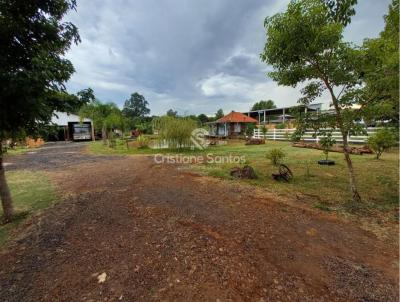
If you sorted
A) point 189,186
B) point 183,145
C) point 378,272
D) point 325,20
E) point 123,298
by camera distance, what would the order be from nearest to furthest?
point 123,298 → point 378,272 → point 325,20 → point 189,186 → point 183,145

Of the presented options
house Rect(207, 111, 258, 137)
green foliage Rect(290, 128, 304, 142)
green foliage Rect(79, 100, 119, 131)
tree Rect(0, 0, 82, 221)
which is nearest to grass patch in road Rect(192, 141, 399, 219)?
green foliage Rect(290, 128, 304, 142)

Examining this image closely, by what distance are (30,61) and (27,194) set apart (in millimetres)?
4259

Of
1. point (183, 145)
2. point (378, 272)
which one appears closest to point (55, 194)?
point (378, 272)

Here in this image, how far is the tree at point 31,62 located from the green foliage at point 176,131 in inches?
405

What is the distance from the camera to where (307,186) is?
19.5ft

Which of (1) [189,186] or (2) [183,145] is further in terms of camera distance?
(2) [183,145]

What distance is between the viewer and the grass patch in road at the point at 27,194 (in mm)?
4274

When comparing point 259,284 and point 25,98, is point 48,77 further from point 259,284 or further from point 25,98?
point 259,284

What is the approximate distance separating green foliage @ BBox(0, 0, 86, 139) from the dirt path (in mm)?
2018

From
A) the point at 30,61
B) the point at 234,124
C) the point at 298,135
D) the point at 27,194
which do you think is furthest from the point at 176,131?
the point at 234,124

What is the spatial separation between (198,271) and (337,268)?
1694mm

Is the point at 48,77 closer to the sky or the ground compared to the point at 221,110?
closer to the ground

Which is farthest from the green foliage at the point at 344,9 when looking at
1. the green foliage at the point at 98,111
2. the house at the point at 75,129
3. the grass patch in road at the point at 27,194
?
the house at the point at 75,129

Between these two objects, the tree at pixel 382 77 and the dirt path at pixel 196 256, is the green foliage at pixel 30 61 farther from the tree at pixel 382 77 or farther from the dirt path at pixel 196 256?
the tree at pixel 382 77
